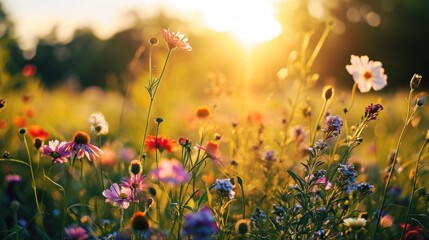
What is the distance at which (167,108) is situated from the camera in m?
5.14

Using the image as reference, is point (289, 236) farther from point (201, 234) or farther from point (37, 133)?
point (37, 133)

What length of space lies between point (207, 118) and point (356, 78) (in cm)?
70

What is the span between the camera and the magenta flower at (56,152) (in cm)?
150

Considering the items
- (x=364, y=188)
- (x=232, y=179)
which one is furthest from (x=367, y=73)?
(x=232, y=179)

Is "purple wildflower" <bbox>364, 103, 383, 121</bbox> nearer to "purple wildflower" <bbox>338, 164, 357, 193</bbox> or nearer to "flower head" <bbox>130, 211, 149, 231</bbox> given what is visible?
"purple wildflower" <bbox>338, 164, 357, 193</bbox>

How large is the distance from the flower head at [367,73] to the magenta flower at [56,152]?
992mm

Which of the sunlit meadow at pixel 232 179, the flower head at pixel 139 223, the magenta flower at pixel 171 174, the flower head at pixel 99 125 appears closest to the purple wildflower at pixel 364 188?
the sunlit meadow at pixel 232 179

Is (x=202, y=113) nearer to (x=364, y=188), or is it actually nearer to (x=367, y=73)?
(x=367, y=73)

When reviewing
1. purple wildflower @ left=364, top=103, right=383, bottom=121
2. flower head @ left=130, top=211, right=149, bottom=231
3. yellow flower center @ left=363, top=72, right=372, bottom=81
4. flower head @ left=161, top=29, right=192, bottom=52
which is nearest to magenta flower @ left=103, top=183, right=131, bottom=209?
flower head @ left=130, top=211, right=149, bottom=231

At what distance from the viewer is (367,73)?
173cm

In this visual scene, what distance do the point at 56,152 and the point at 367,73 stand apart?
3.55 ft

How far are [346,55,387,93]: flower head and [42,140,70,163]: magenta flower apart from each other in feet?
3.25

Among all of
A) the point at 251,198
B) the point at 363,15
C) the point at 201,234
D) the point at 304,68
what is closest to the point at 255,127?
the point at 304,68

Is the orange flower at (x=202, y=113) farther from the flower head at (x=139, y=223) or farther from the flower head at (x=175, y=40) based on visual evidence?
the flower head at (x=139, y=223)
